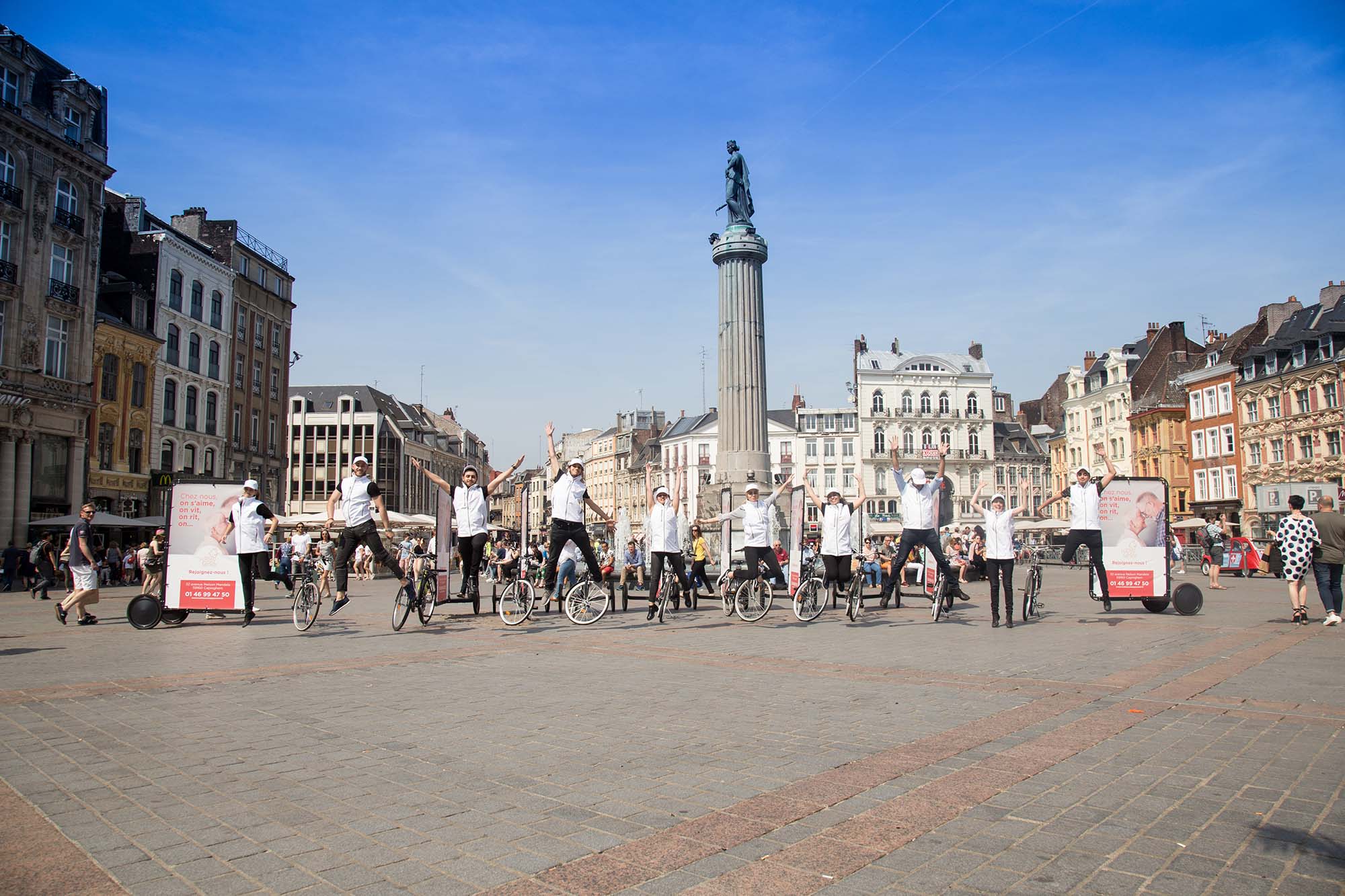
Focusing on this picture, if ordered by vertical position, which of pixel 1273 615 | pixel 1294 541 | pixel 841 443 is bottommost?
pixel 1273 615

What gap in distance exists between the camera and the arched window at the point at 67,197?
35.9 m

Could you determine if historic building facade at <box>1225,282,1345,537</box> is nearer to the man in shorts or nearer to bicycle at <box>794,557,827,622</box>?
bicycle at <box>794,557,827,622</box>

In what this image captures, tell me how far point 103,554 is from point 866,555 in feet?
87.1

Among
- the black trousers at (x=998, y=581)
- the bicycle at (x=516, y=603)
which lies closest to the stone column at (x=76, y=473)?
the bicycle at (x=516, y=603)

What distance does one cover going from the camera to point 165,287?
45438 mm

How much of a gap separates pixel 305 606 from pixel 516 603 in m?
2.93

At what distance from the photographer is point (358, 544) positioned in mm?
12141

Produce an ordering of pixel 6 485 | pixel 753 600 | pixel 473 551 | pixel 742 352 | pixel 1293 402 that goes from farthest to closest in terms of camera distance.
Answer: pixel 1293 402
pixel 742 352
pixel 6 485
pixel 753 600
pixel 473 551

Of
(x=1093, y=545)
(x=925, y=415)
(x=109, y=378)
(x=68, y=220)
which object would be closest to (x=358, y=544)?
(x=1093, y=545)

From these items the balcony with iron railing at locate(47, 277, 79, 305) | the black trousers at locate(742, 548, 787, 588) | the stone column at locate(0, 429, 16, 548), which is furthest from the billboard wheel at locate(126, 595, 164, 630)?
the balcony with iron railing at locate(47, 277, 79, 305)

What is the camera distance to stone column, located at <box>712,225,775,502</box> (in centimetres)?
3397

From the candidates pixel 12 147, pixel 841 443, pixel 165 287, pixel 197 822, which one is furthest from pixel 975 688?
pixel 841 443

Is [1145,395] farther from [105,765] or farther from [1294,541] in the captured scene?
[105,765]

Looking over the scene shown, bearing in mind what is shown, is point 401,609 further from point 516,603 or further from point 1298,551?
point 1298,551
